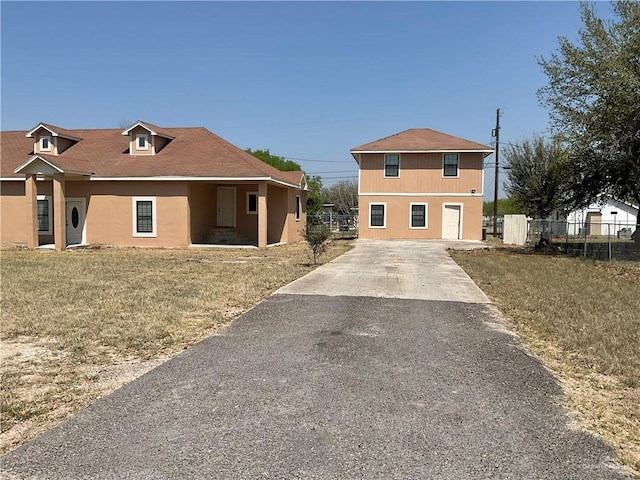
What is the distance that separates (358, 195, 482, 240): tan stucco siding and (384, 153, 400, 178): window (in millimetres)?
1340

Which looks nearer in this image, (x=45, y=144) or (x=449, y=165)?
(x=45, y=144)

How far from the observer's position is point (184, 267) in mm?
14125

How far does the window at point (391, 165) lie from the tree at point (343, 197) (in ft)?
88.3

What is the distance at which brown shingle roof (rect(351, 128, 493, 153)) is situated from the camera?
28.1m

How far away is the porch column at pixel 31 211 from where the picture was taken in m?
20.3

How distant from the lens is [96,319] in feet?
23.6

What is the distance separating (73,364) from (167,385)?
1.34m

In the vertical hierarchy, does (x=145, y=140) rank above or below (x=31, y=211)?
above

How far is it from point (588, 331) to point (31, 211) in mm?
20924

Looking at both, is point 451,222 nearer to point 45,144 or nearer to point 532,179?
point 532,179

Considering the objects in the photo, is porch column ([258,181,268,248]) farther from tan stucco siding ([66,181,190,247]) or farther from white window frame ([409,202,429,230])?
white window frame ([409,202,429,230])

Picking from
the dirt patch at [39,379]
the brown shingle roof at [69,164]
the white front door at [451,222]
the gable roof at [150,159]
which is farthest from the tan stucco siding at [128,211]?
the dirt patch at [39,379]

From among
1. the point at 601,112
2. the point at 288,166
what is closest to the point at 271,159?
the point at 288,166

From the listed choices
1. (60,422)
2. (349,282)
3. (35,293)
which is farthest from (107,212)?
(60,422)
